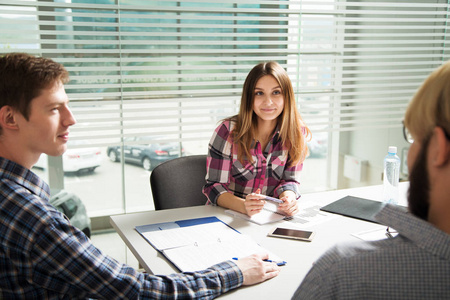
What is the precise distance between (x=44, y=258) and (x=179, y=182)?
4.11ft

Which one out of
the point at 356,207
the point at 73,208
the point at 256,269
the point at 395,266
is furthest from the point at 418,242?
the point at 73,208

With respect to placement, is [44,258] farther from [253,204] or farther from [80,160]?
[80,160]

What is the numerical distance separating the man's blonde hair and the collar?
3.28 ft

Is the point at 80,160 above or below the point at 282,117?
below

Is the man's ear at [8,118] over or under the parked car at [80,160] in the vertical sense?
over

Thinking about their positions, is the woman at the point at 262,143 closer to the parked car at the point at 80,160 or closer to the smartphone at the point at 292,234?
the smartphone at the point at 292,234

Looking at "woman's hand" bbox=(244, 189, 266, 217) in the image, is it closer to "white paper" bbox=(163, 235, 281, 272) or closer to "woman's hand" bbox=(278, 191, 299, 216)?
"woman's hand" bbox=(278, 191, 299, 216)

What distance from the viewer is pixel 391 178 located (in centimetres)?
241

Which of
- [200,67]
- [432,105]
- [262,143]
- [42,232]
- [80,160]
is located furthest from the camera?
[200,67]

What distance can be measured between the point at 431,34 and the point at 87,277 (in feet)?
12.2

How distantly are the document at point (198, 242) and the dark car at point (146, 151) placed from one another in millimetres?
1471

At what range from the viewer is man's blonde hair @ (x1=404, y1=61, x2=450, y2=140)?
833 mm

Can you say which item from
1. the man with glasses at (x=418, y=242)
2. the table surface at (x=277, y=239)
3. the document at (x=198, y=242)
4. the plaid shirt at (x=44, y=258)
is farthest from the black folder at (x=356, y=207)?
the man with glasses at (x=418, y=242)

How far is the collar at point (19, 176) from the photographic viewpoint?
1271 millimetres
